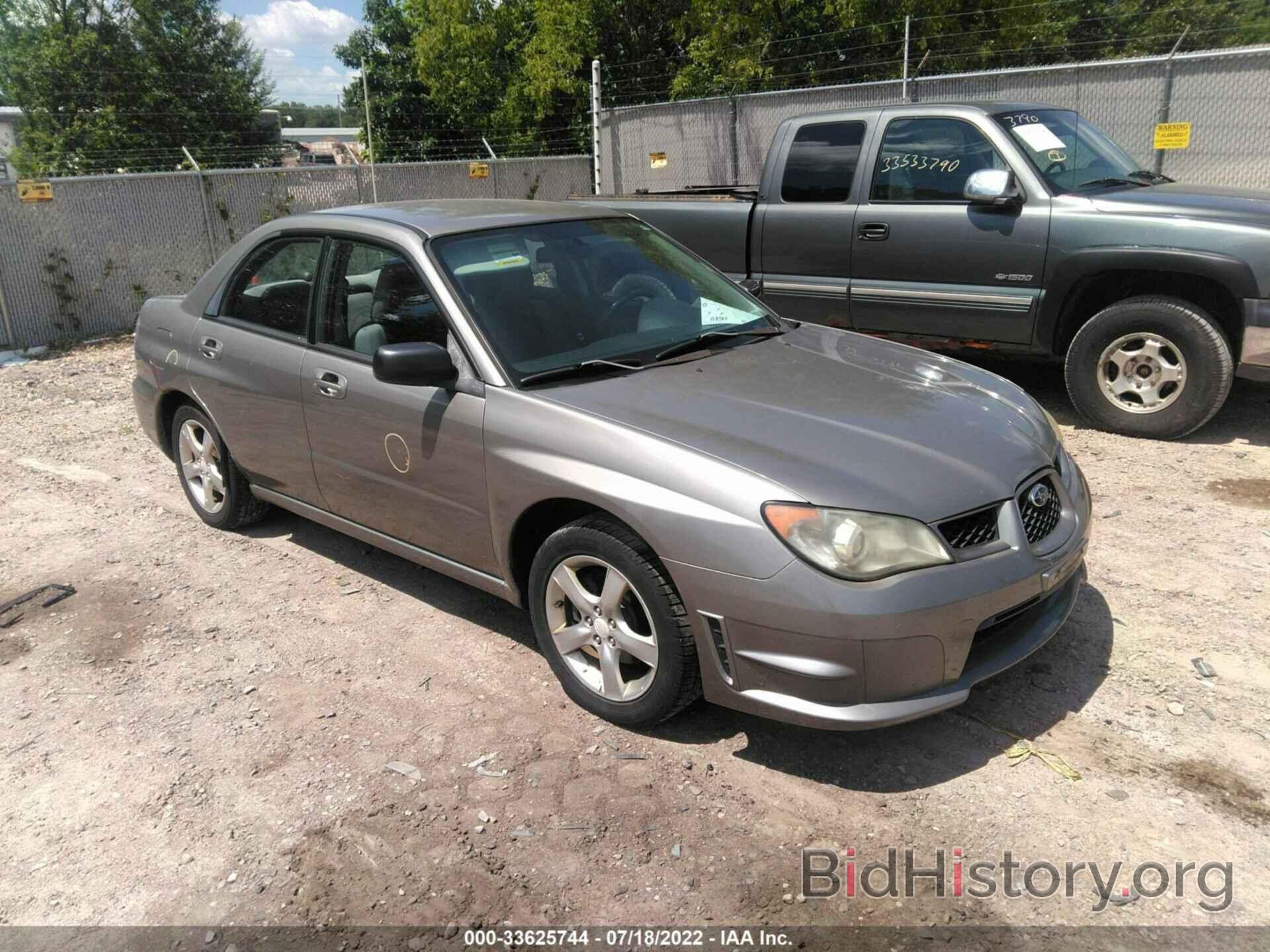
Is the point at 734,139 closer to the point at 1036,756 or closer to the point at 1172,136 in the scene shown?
the point at 1172,136

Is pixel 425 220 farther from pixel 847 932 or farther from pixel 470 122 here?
pixel 470 122

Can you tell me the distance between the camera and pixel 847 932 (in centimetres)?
261

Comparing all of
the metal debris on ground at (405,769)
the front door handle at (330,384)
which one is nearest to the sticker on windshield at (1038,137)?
the front door handle at (330,384)

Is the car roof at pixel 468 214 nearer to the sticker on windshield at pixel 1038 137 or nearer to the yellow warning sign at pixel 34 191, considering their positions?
the sticker on windshield at pixel 1038 137

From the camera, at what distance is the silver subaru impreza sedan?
297 centimetres

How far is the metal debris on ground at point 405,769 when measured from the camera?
3.34m

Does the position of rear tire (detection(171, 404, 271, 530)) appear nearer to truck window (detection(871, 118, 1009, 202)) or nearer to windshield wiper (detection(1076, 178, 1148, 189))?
truck window (detection(871, 118, 1009, 202))

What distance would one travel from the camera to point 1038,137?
6535mm

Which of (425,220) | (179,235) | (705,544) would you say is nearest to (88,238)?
(179,235)

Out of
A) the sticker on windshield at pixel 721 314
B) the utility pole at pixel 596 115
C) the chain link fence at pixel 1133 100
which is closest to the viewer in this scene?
the sticker on windshield at pixel 721 314

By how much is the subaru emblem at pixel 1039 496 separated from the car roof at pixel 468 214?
227 centimetres

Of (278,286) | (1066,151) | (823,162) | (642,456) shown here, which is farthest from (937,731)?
(823,162)

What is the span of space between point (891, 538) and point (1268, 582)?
2.37 meters

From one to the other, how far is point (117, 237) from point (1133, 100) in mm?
11361
